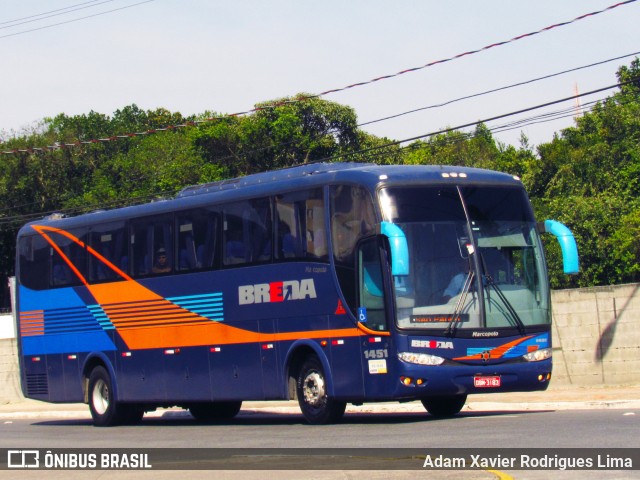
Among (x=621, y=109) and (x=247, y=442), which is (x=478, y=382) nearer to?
(x=247, y=442)

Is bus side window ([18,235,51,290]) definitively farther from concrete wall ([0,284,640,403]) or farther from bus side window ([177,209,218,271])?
concrete wall ([0,284,640,403])

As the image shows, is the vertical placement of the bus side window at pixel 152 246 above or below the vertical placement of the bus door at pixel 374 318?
above

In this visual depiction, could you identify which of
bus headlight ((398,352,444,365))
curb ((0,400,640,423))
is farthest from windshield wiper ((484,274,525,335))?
curb ((0,400,640,423))

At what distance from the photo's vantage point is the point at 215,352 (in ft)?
68.8

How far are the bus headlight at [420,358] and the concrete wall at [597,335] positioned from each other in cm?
818

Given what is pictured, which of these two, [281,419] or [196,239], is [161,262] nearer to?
[196,239]

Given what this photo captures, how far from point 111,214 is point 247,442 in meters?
8.81

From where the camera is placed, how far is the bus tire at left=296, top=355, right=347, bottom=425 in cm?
1825

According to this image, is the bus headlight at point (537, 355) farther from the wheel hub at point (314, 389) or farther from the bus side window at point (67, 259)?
the bus side window at point (67, 259)

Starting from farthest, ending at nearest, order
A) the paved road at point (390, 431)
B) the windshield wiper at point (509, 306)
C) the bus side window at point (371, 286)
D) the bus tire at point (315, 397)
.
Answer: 1. the bus tire at point (315, 397)
2. the windshield wiper at point (509, 306)
3. the bus side window at point (371, 286)
4. the paved road at point (390, 431)

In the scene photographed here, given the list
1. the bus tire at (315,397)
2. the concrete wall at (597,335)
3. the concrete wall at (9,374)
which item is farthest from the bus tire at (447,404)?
the concrete wall at (9,374)

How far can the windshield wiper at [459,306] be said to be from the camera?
56.6 ft

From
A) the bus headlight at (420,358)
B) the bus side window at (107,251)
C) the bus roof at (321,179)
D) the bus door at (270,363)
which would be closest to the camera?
the bus headlight at (420,358)

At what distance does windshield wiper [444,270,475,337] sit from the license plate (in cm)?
80
